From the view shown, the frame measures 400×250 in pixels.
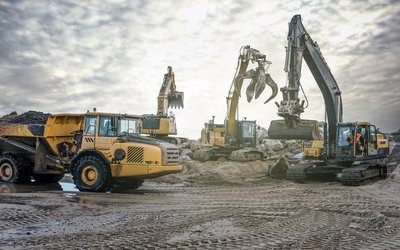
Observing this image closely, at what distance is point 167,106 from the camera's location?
26.6 metres

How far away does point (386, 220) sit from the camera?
679cm

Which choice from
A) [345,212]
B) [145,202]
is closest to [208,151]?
[145,202]

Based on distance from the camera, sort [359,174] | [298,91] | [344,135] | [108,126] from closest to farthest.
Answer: [108,126] → [359,174] → [298,91] → [344,135]

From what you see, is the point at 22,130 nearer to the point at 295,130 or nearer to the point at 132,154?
the point at 132,154

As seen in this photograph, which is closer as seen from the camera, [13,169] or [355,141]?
[13,169]

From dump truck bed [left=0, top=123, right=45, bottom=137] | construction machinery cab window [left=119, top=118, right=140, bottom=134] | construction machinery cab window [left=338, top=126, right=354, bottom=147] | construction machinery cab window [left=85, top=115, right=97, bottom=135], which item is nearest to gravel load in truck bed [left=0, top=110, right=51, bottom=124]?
dump truck bed [left=0, top=123, right=45, bottom=137]

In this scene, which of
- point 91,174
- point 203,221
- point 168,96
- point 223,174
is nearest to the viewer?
point 203,221

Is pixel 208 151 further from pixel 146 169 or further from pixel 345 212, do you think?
pixel 345 212

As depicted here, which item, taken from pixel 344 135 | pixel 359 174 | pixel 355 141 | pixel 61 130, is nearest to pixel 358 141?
pixel 355 141

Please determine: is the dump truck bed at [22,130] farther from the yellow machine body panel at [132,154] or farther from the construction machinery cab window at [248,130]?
the construction machinery cab window at [248,130]

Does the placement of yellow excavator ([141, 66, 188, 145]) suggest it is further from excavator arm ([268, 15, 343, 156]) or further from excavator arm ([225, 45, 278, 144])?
excavator arm ([268, 15, 343, 156])

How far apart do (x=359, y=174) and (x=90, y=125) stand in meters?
8.94

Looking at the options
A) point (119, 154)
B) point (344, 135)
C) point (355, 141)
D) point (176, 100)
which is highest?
point (176, 100)

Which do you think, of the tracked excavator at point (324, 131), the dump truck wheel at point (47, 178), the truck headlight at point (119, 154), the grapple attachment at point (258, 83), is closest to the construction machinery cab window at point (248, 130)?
the grapple attachment at point (258, 83)
